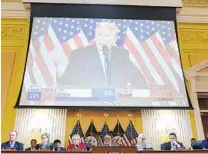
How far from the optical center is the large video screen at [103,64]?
6.66m

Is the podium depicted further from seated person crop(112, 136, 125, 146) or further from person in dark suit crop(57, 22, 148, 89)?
person in dark suit crop(57, 22, 148, 89)

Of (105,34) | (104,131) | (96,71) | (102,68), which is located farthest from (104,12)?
(104,131)

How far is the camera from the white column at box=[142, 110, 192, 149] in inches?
269

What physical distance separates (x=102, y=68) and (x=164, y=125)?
2111 mm

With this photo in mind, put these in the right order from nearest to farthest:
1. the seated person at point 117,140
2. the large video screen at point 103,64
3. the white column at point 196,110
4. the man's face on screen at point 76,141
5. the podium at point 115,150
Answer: the podium at point 115,150, the man's face on screen at point 76,141, the seated person at point 117,140, the large video screen at point 103,64, the white column at point 196,110

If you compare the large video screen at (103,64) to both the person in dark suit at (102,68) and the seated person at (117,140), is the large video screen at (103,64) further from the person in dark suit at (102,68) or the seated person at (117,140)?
the seated person at (117,140)

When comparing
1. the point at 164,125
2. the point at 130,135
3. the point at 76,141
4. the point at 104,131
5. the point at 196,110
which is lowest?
the point at 76,141

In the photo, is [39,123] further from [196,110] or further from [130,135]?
[196,110]

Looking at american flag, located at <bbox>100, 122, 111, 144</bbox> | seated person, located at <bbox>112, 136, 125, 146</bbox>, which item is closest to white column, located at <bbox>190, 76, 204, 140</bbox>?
seated person, located at <bbox>112, 136, 125, 146</bbox>

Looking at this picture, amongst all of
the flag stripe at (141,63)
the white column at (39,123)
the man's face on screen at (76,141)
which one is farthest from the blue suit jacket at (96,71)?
the man's face on screen at (76,141)

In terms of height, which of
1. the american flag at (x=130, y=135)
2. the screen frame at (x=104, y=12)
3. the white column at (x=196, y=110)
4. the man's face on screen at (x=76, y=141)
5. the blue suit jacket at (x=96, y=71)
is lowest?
the man's face on screen at (x=76, y=141)

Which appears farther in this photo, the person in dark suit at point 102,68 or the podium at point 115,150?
the person in dark suit at point 102,68

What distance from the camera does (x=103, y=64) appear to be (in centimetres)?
719

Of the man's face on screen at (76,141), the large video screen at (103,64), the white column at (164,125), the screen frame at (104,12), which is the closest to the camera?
the man's face on screen at (76,141)
